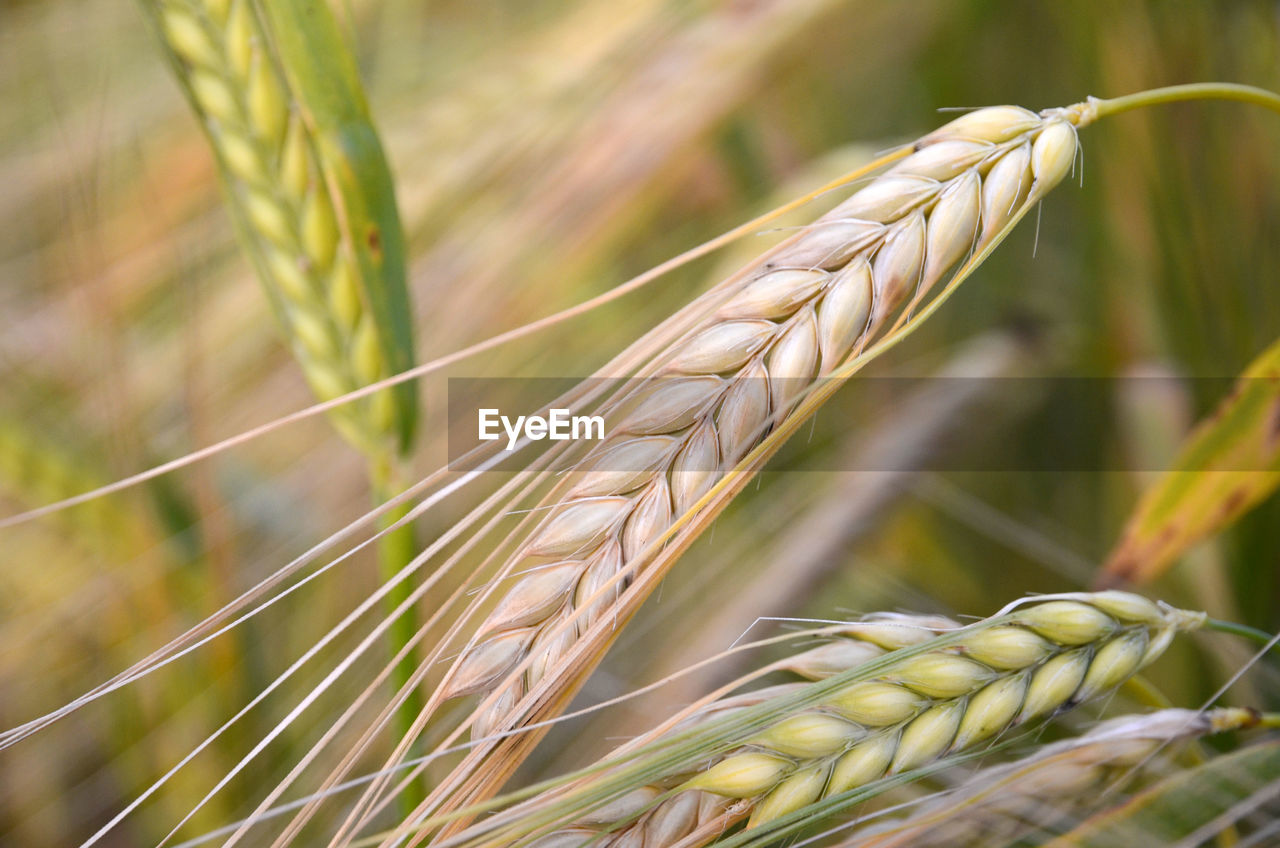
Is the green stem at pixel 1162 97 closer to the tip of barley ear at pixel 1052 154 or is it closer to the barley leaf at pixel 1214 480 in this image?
the tip of barley ear at pixel 1052 154

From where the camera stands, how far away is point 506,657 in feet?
0.84

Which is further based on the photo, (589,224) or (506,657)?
(589,224)

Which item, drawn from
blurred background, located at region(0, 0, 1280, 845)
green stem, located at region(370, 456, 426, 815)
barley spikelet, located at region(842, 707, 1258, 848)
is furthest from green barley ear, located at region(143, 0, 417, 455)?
barley spikelet, located at region(842, 707, 1258, 848)

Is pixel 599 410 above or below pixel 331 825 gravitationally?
above

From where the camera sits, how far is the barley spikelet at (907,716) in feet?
0.83

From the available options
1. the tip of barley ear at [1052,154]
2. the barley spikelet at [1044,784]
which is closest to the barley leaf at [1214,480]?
the barley spikelet at [1044,784]

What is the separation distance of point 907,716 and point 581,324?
0.38 meters

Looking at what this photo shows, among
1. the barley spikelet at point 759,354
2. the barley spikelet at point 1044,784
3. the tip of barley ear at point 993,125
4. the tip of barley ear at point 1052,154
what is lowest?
the barley spikelet at point 1044,784

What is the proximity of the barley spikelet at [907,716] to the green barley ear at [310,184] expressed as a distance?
19 cm

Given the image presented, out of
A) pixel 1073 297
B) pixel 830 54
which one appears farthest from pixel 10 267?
pixel 1073 297

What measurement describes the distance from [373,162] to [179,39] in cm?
9

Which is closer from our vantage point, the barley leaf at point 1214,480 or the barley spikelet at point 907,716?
the barley spikelet at point 907,716

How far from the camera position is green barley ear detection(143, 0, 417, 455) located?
0.29 meters

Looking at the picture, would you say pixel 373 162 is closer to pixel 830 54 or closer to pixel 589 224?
pixel 589 224
